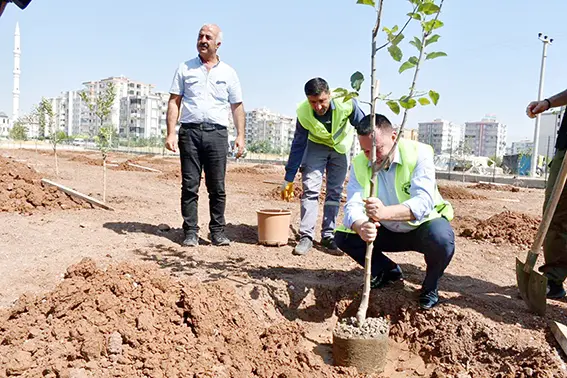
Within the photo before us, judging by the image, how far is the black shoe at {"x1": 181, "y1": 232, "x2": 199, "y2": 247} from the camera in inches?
172

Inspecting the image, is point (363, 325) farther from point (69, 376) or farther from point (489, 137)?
point (489, 137)

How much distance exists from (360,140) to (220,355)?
56.0 inches

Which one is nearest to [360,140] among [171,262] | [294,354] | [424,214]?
[424,214]

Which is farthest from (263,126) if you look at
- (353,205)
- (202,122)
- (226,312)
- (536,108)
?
(226,312)

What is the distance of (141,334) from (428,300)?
5.95 feet

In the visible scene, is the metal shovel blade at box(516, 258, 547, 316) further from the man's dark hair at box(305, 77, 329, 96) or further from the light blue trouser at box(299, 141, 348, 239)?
the man's dark hair at box(305, 77, 329, 96)

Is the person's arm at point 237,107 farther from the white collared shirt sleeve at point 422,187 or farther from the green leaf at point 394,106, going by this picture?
the green leaf at point 394,106

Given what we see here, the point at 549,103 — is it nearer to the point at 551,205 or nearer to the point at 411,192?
the point at 551,205

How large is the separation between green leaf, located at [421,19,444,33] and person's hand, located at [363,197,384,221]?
3.08 feet

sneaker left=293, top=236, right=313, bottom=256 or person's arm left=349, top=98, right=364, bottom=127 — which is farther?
person's arm left=349, top=98, right=364, bottom=127

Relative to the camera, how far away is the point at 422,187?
114 inches

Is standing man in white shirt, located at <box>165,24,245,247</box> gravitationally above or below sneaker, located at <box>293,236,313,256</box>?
above

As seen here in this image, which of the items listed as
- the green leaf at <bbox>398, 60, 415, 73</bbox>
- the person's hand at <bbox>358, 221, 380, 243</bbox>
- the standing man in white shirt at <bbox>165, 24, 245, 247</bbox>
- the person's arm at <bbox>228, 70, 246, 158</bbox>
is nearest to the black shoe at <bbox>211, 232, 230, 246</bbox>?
the standing man in white shirt at <bbox>165, 24, 245, 247</bbox>

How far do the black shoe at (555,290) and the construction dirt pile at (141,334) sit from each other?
1.82 metres
